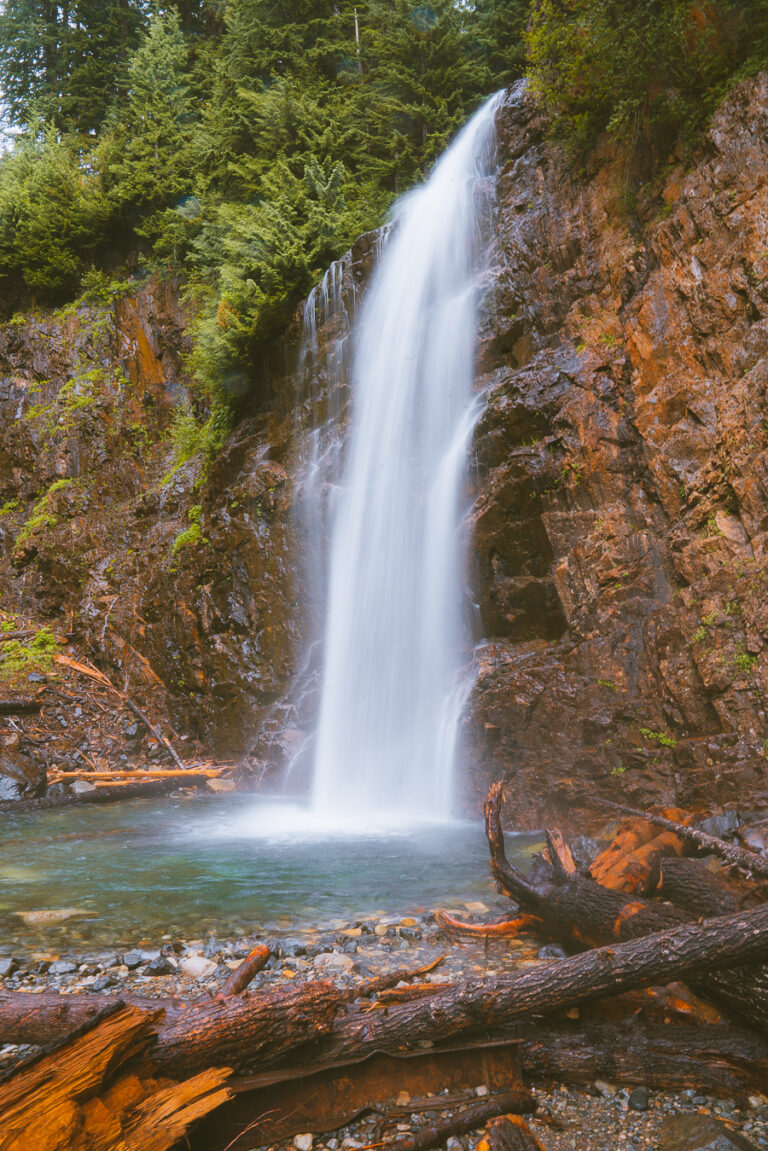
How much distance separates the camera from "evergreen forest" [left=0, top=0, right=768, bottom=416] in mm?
8422

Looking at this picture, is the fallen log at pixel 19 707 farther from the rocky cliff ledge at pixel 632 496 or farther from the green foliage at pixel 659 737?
the green foliage at pixel 659 737

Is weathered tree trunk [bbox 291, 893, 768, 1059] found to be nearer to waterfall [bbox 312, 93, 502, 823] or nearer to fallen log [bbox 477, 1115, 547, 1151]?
fallen log [bbox 477, 1115, 547, 1151]

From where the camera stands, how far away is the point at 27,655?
47.1 feet

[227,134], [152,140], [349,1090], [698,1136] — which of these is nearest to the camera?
[698,1136]

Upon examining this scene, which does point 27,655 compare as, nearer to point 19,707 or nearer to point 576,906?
point 19,707

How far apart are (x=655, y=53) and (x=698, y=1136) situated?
10.4 meters

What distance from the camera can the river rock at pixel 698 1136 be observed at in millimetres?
2240

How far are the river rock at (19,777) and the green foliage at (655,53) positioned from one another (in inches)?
512

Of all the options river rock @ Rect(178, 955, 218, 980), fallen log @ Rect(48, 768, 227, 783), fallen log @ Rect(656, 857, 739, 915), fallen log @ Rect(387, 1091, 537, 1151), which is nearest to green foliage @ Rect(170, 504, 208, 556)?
fallen log @ Rect(48, 768, 227, 783)

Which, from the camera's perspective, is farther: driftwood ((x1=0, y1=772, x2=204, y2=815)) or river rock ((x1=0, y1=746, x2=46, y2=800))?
river rock ((x1=0, y1=746, x2=46, y2=800))

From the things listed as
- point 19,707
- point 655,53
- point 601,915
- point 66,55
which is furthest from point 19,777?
point 66,55

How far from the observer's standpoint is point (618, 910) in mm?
3740

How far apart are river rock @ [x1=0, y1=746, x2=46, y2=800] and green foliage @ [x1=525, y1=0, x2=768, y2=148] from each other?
1301 cm

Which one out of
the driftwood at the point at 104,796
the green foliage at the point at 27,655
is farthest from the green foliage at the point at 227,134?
the driftwood at the point at 104,796
